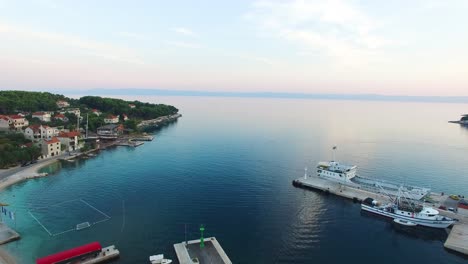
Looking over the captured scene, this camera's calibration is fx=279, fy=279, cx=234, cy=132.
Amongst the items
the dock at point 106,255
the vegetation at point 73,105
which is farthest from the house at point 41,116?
the dock at point 106,255

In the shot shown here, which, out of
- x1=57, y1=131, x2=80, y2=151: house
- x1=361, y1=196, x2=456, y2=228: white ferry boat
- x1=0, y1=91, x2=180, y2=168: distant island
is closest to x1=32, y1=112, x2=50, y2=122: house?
x1=0, y1=91, x2=180, y2=168: distant island

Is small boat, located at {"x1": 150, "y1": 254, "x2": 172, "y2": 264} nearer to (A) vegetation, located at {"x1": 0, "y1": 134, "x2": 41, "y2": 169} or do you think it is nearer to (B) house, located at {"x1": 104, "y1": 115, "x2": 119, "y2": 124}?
(A) vegetation, located at {"x1": 0, "y1": 134, "x2": 41, "y2": 169}

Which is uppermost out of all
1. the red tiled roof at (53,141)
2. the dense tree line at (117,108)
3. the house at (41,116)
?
the dense tree line at (117,108)

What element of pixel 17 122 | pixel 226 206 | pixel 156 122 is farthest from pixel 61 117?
pixel 226 206

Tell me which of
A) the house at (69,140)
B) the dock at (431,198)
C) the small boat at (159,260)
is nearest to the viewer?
the small boat at (159,260)

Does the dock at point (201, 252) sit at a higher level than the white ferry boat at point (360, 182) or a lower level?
lower

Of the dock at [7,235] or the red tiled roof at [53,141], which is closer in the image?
the dock at [7,235]

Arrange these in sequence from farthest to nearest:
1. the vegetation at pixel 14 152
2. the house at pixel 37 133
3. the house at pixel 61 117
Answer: the house at pixel 61 117
the house at pixel 37 133
the vegetation at pixel 14 152

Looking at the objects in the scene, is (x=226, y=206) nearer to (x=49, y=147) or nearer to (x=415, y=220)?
(x=415, y=220)

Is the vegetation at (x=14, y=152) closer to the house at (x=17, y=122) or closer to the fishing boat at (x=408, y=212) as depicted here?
the house at (x=17, y=122)
